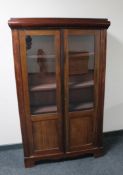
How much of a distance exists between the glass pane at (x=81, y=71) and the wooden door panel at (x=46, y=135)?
28 centimetres

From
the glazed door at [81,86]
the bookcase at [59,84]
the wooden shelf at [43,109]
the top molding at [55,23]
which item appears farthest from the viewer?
the wooden shelf at [43,109]

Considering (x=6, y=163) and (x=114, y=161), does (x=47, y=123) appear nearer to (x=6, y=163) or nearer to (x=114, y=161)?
(x=6, y=163)

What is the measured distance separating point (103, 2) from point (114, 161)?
189cm

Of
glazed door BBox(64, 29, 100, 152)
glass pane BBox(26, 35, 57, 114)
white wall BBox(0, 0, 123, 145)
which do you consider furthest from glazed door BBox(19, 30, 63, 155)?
white wall BBox(0, 0, 123, 145)

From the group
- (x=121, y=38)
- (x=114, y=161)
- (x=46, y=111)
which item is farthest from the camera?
(x=121, y=38)

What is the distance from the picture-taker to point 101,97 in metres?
2.19

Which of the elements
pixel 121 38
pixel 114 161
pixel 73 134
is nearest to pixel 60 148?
pixel 73 134

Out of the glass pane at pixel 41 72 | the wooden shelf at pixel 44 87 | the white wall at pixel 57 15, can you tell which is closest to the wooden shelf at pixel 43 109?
the glass pane at pixel 41 72

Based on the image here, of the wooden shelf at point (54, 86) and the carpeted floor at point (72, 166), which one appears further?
the carpeted floor at point (72, 166)

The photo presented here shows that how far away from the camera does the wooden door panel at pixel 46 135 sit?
216 cm

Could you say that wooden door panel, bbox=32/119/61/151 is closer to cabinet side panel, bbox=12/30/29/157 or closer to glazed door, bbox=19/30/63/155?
glazed door, bbox=19/30/63/155

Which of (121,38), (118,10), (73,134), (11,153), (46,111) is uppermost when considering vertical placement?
(118,10)

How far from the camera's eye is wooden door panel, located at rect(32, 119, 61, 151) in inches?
85.2

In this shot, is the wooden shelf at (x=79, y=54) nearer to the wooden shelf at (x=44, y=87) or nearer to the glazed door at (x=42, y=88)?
the glazed door at (x=42, y=88)
